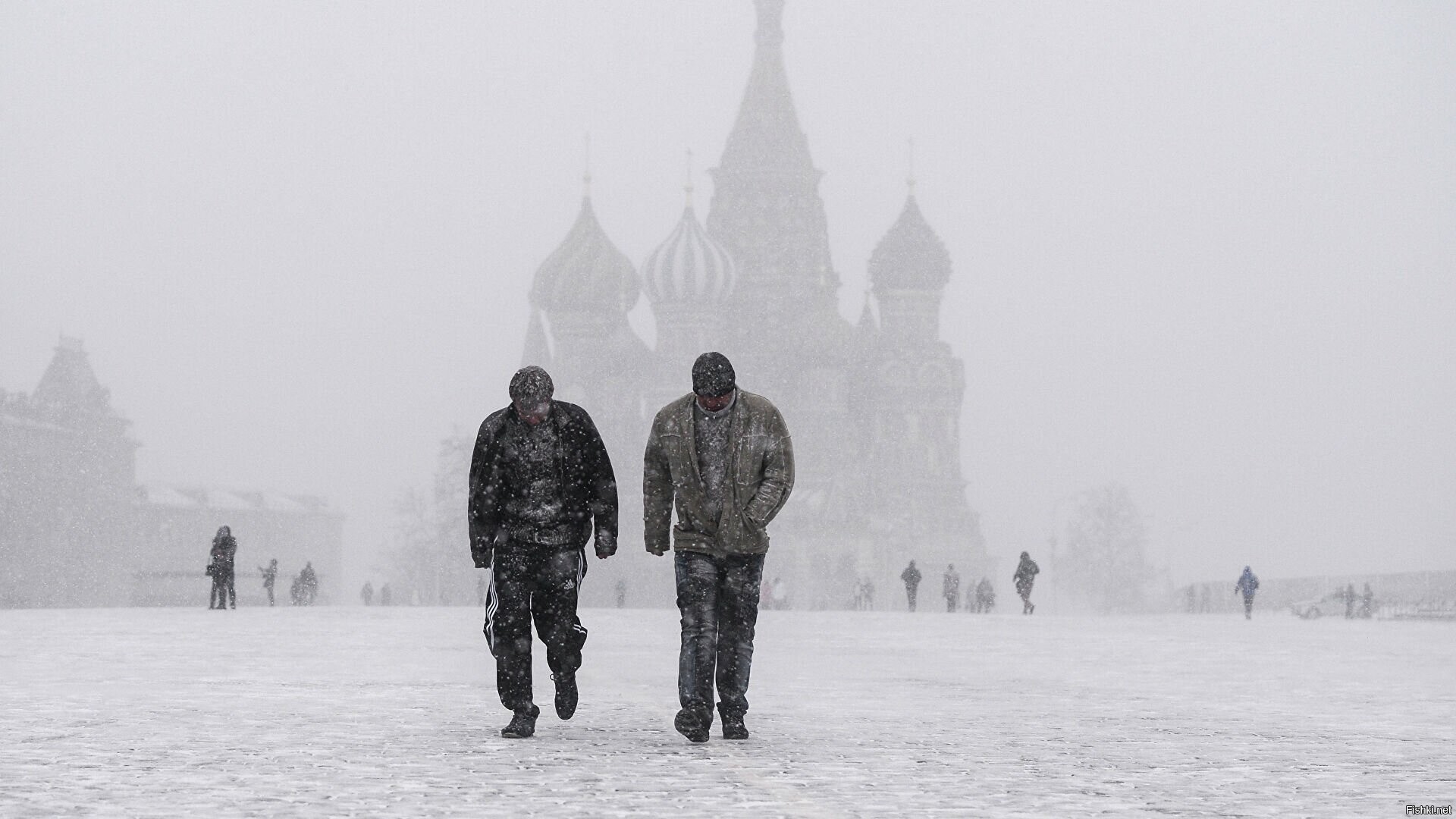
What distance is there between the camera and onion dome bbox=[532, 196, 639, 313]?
99875mm

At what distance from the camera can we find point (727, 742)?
827 cm

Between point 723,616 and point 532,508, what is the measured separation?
91 cm

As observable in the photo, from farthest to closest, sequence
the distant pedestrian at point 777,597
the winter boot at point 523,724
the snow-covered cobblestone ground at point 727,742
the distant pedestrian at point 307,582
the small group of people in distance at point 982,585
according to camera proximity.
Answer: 1. the distant pedestrian at point 777,597
2. the distant pedestrian at point 307,582
3. the small group of people in distance at point 982,585
4. the winter boot at point 523,724
5. the snow-covered cobblestone ground at point 727,742

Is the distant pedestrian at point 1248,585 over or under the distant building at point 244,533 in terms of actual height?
under

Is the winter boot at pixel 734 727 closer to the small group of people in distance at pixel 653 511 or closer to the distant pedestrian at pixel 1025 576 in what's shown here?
the small group of people in distance at pixel 653 511

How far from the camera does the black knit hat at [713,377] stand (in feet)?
27.9

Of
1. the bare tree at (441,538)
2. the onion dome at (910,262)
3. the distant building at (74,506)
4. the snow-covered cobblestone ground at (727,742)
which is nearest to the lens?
the snow-covered cobblestone ground at (727,742)

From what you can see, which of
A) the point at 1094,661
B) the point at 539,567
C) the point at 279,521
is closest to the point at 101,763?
the point at 539,567

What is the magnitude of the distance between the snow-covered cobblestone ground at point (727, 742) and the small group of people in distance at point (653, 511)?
439mm

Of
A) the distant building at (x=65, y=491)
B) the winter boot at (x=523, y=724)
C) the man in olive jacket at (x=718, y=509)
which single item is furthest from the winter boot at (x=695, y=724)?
the distant building at (x=65, y=491)

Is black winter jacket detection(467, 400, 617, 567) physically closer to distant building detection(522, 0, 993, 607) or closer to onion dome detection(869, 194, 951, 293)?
distant building detection(522, 0, 993, 607)

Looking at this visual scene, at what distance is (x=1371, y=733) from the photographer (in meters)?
9.27

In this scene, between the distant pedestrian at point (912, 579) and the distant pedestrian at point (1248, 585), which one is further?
the distant pedestrian at point (912, 579)

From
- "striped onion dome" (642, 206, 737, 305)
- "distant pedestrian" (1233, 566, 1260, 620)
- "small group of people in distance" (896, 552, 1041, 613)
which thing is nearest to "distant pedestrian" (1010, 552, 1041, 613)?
"small group of people in distance" (896, 552, 1041, 613)
